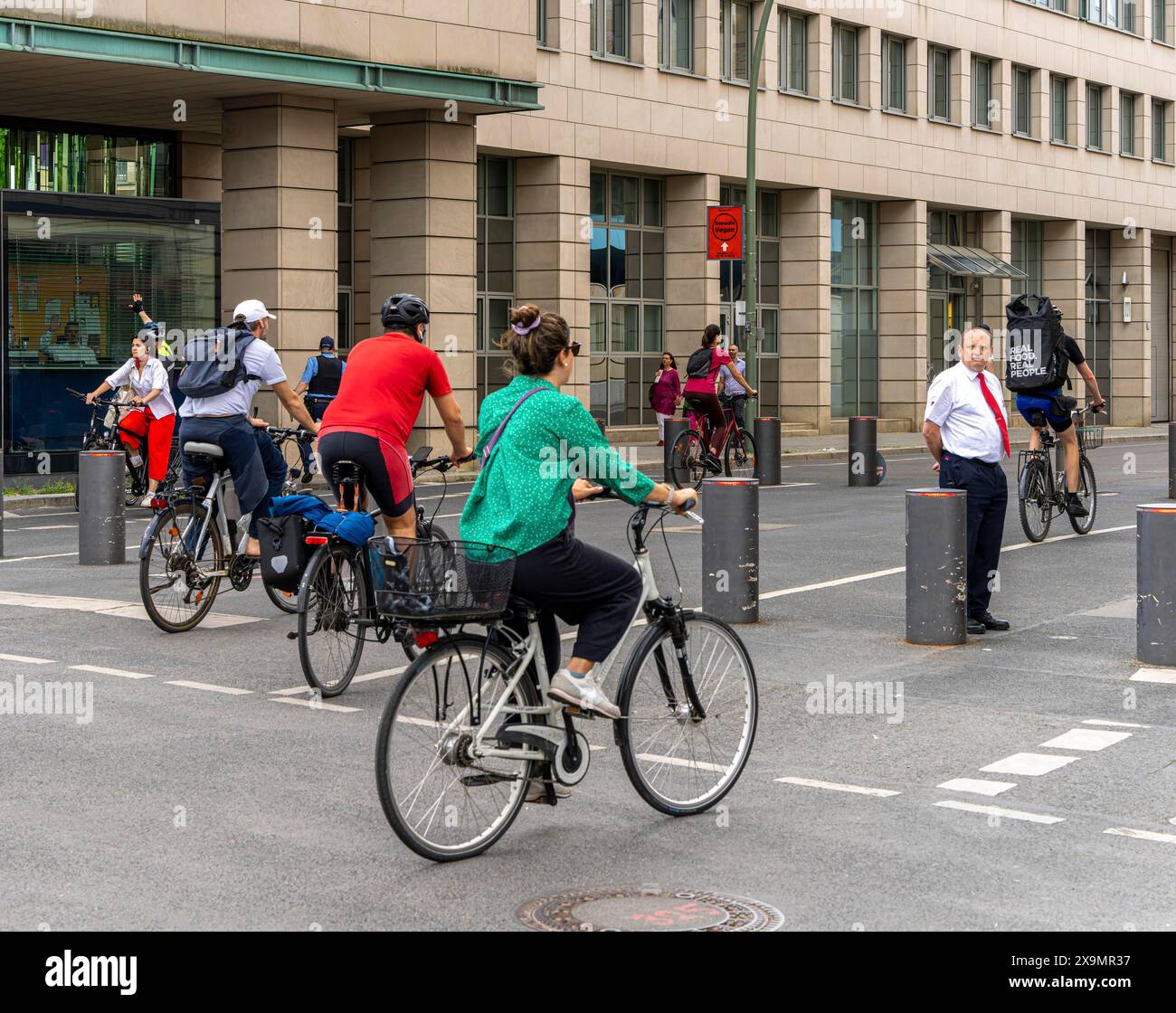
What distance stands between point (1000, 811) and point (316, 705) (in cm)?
337

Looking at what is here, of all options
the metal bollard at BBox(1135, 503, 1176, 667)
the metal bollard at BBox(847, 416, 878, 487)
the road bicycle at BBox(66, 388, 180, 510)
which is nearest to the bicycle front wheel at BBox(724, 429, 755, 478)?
the metal bollard at BBox(847, 416, 878, 487)

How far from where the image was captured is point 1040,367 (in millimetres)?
15586

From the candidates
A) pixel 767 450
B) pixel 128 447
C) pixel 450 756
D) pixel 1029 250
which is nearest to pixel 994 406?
pixel 450 756

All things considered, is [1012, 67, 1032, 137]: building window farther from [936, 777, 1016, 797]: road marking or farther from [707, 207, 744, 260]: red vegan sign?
[936, 777, 1016, 797]: road marking

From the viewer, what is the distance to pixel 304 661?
8688 millimetres

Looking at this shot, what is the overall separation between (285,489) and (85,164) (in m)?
16.3

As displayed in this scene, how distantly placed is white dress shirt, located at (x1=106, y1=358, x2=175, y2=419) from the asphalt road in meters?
7.94

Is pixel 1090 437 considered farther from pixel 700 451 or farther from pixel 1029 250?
pixel 1029 250

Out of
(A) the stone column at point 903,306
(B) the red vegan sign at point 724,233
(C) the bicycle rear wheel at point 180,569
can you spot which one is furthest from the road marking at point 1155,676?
(A) the stone column at point 903,306

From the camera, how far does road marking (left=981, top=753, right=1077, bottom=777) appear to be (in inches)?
285

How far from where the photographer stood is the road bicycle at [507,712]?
19.1 ft

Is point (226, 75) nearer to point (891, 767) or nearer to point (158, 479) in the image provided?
point (158, 479)

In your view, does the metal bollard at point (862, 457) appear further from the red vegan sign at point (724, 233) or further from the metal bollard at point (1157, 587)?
the metal bollard at point (1157, 587)
